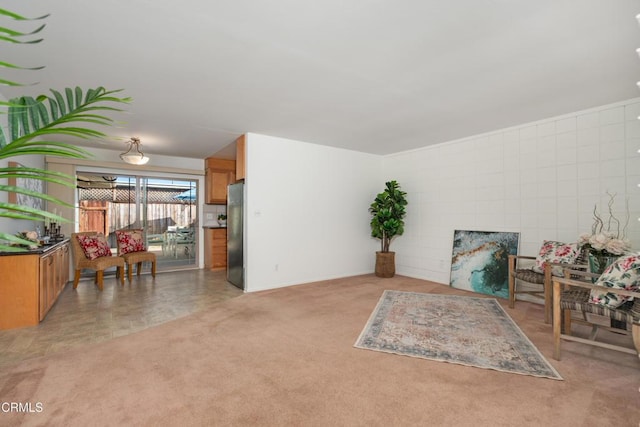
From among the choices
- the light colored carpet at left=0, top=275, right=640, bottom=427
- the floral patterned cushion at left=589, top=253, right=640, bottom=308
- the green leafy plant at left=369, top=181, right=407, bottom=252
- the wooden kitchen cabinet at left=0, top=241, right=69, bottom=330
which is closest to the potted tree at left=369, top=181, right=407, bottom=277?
the green leafy plant at left=369, top=181, right=407, bottom=252

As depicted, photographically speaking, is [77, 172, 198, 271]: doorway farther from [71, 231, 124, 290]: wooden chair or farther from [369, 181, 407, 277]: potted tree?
[369, 181, 407, 277]: potted tree

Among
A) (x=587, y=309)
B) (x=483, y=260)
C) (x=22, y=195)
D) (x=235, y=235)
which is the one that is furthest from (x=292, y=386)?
(x=22, y=195)

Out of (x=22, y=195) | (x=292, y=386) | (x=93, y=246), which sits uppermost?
(x=22, y=195)

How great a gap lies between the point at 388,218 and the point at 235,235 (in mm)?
2738

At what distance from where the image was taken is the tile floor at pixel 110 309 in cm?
299

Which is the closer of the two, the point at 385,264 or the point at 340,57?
the point at 340,57

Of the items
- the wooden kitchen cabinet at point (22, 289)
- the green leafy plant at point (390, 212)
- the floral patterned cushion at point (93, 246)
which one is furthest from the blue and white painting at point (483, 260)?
the floral patterned cushion at point (93, 246)

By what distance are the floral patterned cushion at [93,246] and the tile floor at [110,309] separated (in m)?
0.53

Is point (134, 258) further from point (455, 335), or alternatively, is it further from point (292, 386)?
point (455, 335)

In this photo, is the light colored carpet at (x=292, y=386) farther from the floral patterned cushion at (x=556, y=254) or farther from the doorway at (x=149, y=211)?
the doorway at (x=149, y=211)

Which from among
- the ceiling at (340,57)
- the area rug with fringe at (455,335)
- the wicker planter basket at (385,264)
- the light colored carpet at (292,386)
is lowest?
the light colored carpet at (292,386)

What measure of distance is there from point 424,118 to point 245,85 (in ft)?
7.79

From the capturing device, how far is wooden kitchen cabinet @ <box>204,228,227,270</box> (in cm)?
674

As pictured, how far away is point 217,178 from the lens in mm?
6855
